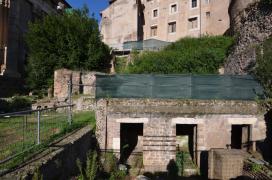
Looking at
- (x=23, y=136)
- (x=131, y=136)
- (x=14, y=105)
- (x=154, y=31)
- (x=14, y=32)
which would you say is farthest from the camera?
(x=154, y=31)

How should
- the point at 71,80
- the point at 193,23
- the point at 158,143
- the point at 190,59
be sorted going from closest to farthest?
1. the point at 158,143
2. the point at 71,80
3. the point at 190,59
4. the point at 193,23

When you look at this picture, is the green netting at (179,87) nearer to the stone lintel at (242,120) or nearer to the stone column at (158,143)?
the stone lintel at (242,120)

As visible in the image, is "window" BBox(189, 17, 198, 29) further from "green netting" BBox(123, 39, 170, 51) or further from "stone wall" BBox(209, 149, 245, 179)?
"stone wall" BBox(209, 149, 245, 179)

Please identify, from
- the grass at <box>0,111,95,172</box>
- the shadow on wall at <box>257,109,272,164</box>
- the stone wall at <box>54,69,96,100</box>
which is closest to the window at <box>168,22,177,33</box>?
the stone wall at <box>54,69,96,100</box>

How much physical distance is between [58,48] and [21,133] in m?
17.1

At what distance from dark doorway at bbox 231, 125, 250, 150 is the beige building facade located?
694 inches

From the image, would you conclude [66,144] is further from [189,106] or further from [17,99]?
[17,99]

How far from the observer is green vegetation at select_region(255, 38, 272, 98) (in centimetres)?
1449

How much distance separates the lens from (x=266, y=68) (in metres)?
14.6

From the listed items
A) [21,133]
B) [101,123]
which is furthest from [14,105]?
[21,133]

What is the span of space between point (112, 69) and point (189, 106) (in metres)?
13.8

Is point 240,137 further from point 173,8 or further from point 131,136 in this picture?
point 173,8

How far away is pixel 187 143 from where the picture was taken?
17.4m

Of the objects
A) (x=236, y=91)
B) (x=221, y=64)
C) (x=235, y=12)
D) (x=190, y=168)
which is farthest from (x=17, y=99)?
(x=235, y=12)
